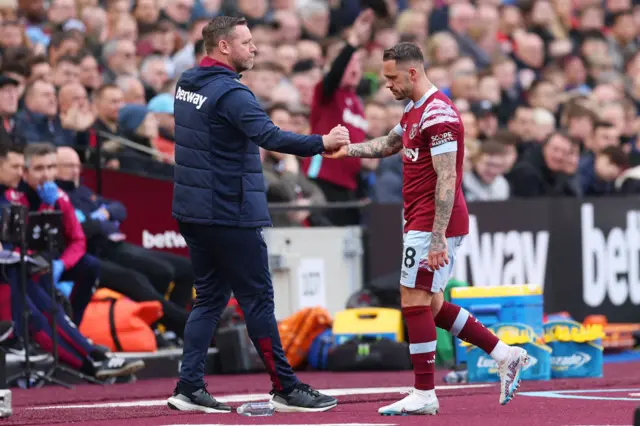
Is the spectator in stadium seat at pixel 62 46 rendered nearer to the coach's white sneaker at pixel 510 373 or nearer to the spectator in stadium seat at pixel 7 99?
the spectator in stadium seat at pixel 7 99

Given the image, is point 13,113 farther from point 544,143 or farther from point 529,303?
point 544,143

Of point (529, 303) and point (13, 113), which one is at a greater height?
point (13, 113)

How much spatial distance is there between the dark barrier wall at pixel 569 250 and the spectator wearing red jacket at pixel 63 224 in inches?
159

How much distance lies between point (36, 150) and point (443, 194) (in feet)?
16.4

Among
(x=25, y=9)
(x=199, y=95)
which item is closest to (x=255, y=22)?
(x=25, y=9)

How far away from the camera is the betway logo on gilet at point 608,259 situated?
15.2 m

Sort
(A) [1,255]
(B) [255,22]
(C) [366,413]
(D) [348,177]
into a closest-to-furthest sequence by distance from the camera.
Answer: (C) [366,413], (A) [1,255], (D) [348,177], (B) [255,22]

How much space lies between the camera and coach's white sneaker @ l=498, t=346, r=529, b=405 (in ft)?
29.0

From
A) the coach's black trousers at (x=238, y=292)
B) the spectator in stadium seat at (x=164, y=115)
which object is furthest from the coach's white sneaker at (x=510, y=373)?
the spectator in stadium seat at (x=164, y=115)

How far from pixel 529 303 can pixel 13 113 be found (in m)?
4.96

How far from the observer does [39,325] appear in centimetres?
1211

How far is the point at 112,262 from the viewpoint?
13469mm

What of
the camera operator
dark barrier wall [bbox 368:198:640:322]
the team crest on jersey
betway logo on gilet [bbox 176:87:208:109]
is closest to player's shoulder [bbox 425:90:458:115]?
the team crest on jersey

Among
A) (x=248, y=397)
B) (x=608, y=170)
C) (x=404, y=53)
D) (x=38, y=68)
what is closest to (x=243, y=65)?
(x=404, y=53)
